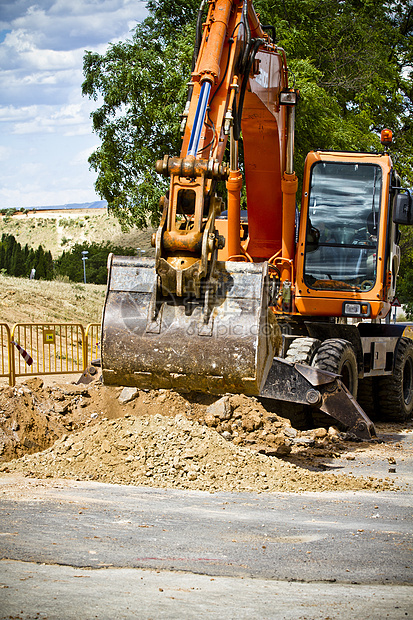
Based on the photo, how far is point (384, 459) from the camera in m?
8.03

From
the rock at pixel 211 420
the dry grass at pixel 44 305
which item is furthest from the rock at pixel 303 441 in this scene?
the dry grass at pixel 44 305

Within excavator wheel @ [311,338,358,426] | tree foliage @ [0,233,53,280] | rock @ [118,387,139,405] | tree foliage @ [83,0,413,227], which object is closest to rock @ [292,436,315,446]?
excavator wheel @ [311,338,358,426]

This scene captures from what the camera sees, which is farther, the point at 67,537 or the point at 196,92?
the point at 196,92

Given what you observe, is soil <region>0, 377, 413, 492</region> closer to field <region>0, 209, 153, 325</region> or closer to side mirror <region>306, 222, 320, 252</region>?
side mirror <region>306, 222, 320, 252</region>

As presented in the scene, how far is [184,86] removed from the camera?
18.3 m

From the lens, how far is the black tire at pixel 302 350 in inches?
342

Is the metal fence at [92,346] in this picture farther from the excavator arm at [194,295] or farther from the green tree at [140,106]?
the excavator arm at [194,295]

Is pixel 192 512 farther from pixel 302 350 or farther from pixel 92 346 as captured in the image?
pixel 92 346

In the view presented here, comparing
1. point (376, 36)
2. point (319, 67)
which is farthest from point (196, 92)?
point (376, 36)

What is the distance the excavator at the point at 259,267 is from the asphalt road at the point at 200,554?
1.11 m

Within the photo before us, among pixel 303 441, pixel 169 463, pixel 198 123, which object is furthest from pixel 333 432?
pixel 198 123

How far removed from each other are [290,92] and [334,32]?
48.3 feet

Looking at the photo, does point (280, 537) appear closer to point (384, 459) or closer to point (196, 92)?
point (384, 459)

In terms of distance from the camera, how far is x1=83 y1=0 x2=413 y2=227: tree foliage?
18875mm
